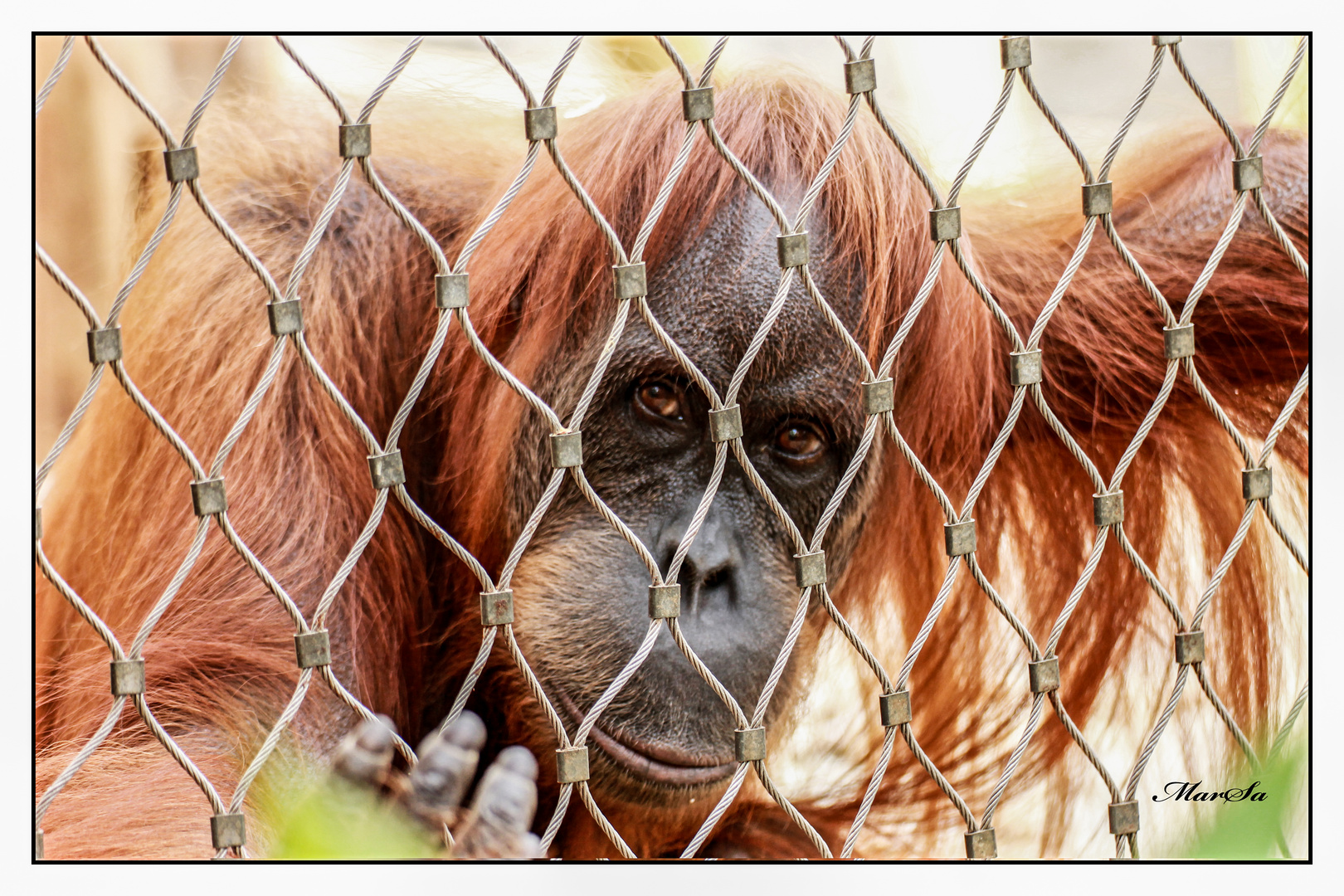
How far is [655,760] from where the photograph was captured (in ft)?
3.83

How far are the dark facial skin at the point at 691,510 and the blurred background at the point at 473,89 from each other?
0.65ft

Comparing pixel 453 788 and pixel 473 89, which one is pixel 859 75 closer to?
pixel 473 89

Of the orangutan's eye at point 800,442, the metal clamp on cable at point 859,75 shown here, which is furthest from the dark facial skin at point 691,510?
the metal clamp on cable at point 859,75

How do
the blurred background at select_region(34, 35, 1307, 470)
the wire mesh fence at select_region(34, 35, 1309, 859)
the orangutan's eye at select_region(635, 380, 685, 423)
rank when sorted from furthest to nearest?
the orangutan's eye at select_region(635, 380, 685, 423) < the blurred background at select_region(34, 35, 1307, 470) < the wire mesh fence at select_region(34, 35, 1309, 859)

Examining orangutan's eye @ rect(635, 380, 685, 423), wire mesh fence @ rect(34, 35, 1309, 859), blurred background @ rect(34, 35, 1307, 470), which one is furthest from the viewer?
orangutan's eye @ rect(635, 380, 685, 423)

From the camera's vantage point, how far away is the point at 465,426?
1359 mm

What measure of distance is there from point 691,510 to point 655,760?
0.27 metres

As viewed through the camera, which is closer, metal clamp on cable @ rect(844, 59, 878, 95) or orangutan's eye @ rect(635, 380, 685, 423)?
metal clamp on cable @ rect(844, 59, 878, 95)

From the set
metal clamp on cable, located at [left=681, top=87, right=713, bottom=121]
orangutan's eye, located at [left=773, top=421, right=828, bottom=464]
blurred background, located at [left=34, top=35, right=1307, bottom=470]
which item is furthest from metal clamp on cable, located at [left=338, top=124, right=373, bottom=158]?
orangutan's eye, located at [left=773, top=421, right=828, bottom=464]

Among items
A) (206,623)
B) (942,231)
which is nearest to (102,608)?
(206,623)

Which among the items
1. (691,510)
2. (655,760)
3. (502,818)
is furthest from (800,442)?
(502,818)

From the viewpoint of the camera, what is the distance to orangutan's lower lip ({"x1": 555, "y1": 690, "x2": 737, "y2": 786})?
3.81ft

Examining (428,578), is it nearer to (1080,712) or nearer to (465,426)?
(465,426)

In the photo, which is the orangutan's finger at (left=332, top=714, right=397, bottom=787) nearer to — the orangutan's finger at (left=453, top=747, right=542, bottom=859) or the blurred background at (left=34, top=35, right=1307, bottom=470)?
the orangutan's finger at (left=453, top=747, right=542, bottom=859)
